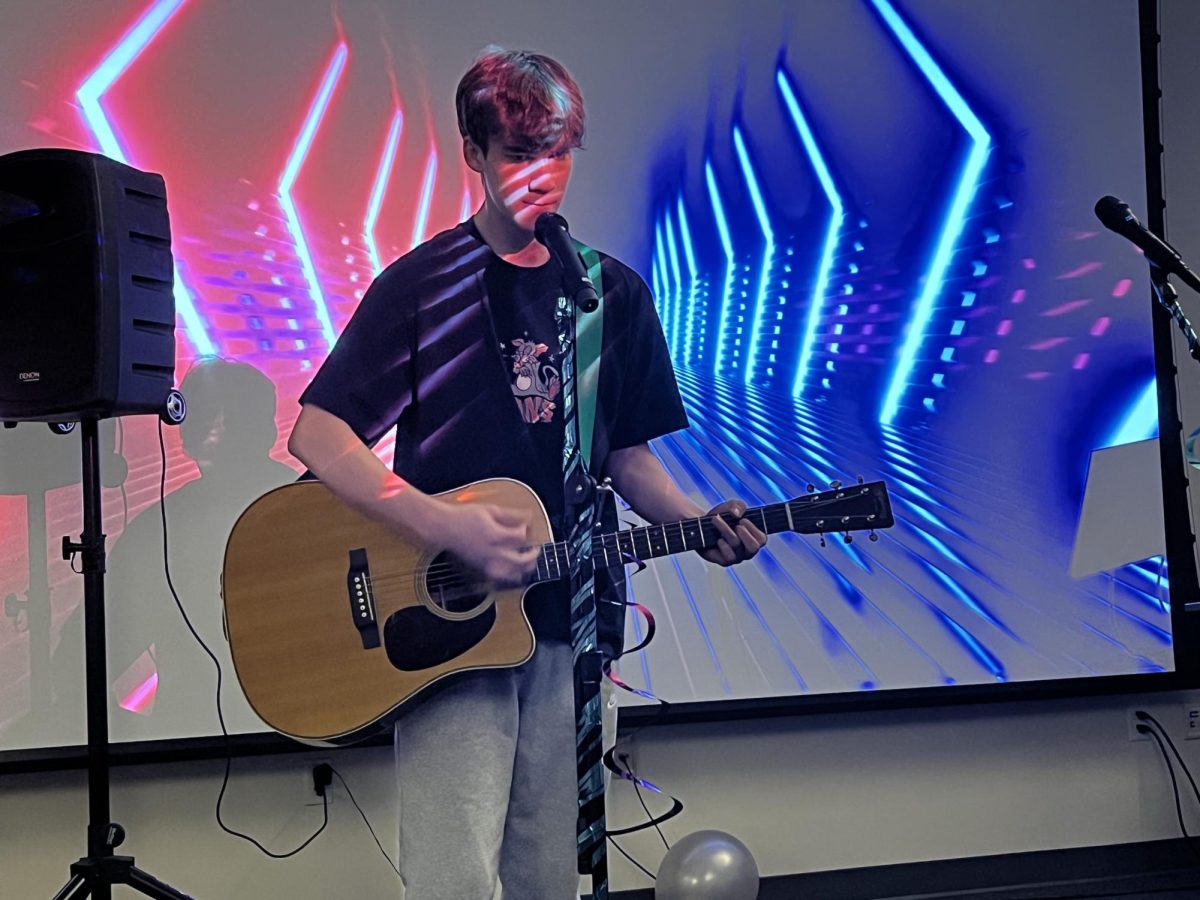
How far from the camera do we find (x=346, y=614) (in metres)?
1.87

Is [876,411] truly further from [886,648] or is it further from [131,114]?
[131,114]

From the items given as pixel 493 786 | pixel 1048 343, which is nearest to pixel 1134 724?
pixel 1048 343

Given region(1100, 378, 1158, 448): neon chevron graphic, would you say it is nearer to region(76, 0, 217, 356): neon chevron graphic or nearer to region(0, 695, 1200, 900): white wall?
region(0, 695, 1200, 900): white wall

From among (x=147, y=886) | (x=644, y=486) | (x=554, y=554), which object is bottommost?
(x=147, y=886)

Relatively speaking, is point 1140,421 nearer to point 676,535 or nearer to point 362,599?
point 676,535

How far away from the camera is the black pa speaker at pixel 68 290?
1831 millimetres

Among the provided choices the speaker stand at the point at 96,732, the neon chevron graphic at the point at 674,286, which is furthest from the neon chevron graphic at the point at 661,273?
the speaker stand at the point at 96,732

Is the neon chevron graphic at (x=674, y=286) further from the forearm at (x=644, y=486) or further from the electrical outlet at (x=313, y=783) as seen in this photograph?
the electrical outlet at (x=313, y=783)

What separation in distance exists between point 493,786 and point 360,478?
60 cm

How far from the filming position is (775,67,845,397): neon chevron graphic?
8.43ft

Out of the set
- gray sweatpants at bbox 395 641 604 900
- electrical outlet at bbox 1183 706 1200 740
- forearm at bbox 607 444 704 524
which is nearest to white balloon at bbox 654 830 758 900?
gray sweatpants at bbox 395 641 604 900

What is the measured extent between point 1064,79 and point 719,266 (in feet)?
3.38

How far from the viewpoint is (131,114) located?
91.1 inches

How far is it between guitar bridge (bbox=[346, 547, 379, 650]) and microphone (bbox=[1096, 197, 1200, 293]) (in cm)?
128
